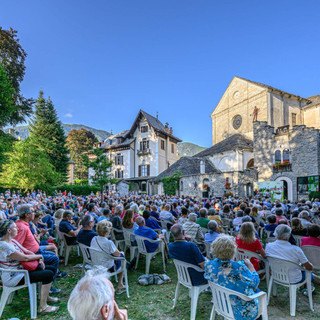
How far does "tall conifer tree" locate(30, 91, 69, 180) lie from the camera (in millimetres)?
31922

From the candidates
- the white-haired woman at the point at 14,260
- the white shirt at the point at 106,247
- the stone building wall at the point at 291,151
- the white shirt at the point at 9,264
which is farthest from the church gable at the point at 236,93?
the white shirt at the point at 9,264

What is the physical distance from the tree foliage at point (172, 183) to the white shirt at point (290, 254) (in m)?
23.4

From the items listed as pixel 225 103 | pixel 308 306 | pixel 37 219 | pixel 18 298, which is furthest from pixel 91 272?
Result: pixel 225 103

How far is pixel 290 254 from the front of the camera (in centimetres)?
366

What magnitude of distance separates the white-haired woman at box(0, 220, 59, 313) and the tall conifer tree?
99.5ft

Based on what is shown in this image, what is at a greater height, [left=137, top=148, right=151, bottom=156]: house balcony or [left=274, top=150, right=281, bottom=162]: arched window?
[left=137, top=148, right=151, bottom=156]: house balcony

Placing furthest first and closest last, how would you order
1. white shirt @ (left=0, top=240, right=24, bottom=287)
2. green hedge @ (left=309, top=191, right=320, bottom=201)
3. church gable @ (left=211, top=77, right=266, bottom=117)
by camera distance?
church gable @ (left=211, top=77, right=266, bottom=117)
green hedge @ (left=309, top=191, right=320, bottom=201)
white shirt @ (left=0, top=240, right=24, bottom=287)

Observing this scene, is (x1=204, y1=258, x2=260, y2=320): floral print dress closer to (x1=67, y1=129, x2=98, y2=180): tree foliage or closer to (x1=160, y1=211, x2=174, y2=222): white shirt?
(x1=160, y1=211, x2=174, y2=222): white shirt

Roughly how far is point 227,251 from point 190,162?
28167mm

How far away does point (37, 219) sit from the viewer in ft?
19.2

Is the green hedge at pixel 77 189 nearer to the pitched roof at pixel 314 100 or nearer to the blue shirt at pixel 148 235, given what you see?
the blue shirt at pixel 148 235

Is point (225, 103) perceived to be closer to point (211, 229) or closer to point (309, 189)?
point (309, 189)

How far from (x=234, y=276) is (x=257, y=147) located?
23.4 metres

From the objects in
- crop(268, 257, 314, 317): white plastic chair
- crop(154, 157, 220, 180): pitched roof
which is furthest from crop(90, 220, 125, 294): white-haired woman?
crop(154, 157, 220, 180): pitched roof
